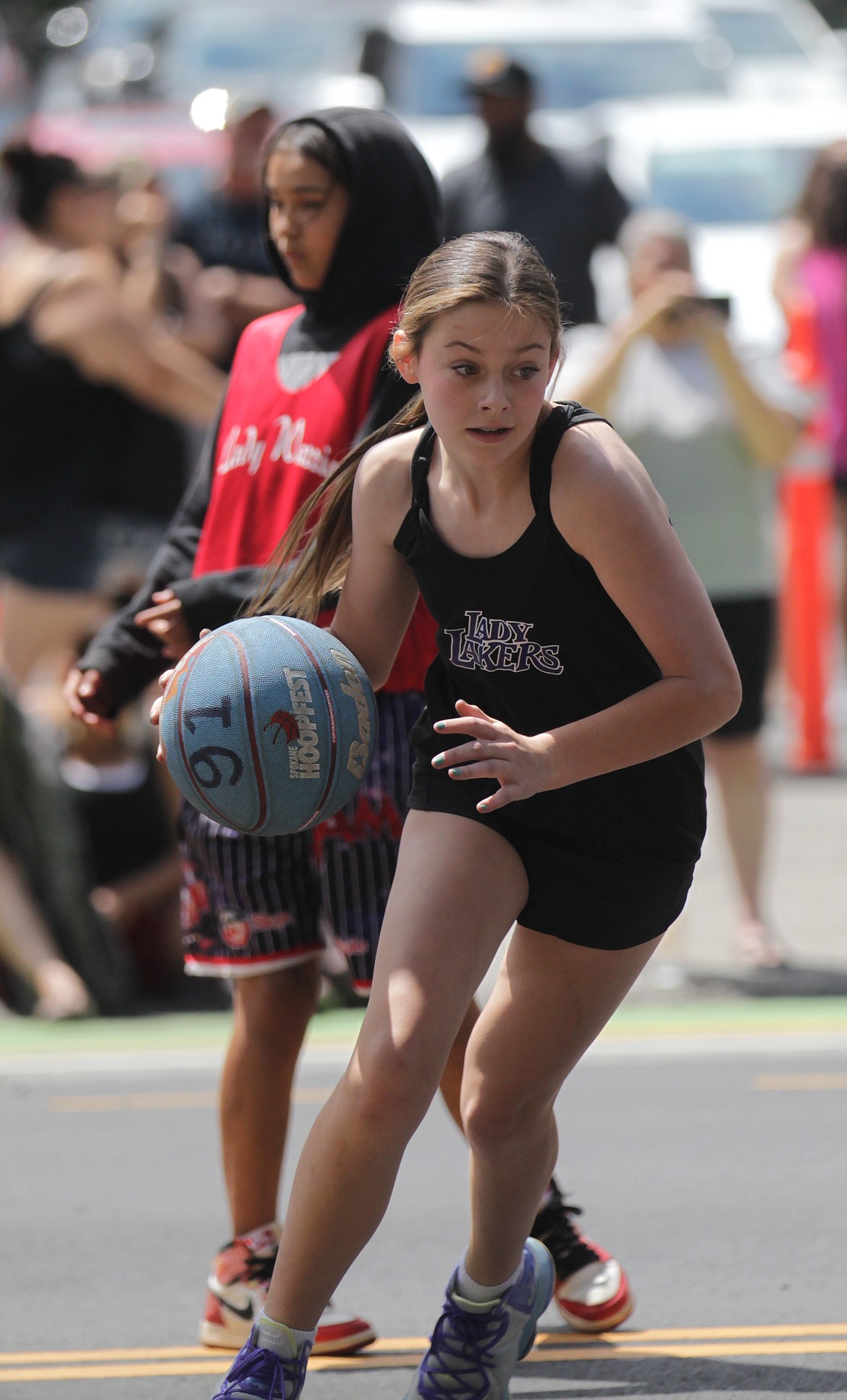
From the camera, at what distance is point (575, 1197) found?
4633 millimetres

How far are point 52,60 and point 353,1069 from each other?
77.6 feet

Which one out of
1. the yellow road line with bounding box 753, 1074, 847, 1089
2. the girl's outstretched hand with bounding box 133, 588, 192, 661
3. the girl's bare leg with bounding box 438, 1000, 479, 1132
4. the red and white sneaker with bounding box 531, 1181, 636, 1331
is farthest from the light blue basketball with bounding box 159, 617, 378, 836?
the yellow road line with bounding box 753, 1074, 847, 1089

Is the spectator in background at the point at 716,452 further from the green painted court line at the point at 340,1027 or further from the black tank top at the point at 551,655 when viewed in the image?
the black tank top at the point at 551,655

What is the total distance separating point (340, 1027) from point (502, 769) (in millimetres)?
3558

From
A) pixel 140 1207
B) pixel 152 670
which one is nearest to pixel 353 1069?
pixel 152 670

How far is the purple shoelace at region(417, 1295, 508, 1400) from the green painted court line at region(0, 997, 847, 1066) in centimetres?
277

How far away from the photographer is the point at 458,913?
117 inches

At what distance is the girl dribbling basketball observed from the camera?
291 centimetres

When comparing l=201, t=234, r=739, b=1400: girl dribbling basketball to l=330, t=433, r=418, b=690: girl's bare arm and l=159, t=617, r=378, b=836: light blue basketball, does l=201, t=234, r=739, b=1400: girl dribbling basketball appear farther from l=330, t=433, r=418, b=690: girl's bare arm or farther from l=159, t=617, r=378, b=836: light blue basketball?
l=159, t=617, r=378, b=836: light blue basketball

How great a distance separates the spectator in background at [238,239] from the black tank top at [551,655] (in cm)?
487

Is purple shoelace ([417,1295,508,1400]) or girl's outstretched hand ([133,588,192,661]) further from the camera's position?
girl's outstretched hand ([133,588,192,661])

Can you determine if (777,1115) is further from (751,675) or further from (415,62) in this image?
(415,62)

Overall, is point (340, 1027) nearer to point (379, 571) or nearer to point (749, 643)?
point (749, 643)

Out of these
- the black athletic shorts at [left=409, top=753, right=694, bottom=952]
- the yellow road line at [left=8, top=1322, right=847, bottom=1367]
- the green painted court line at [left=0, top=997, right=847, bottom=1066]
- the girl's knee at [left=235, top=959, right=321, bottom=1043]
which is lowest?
the green painted court line at [left=0, top=997, right=847, bottom=1066]
